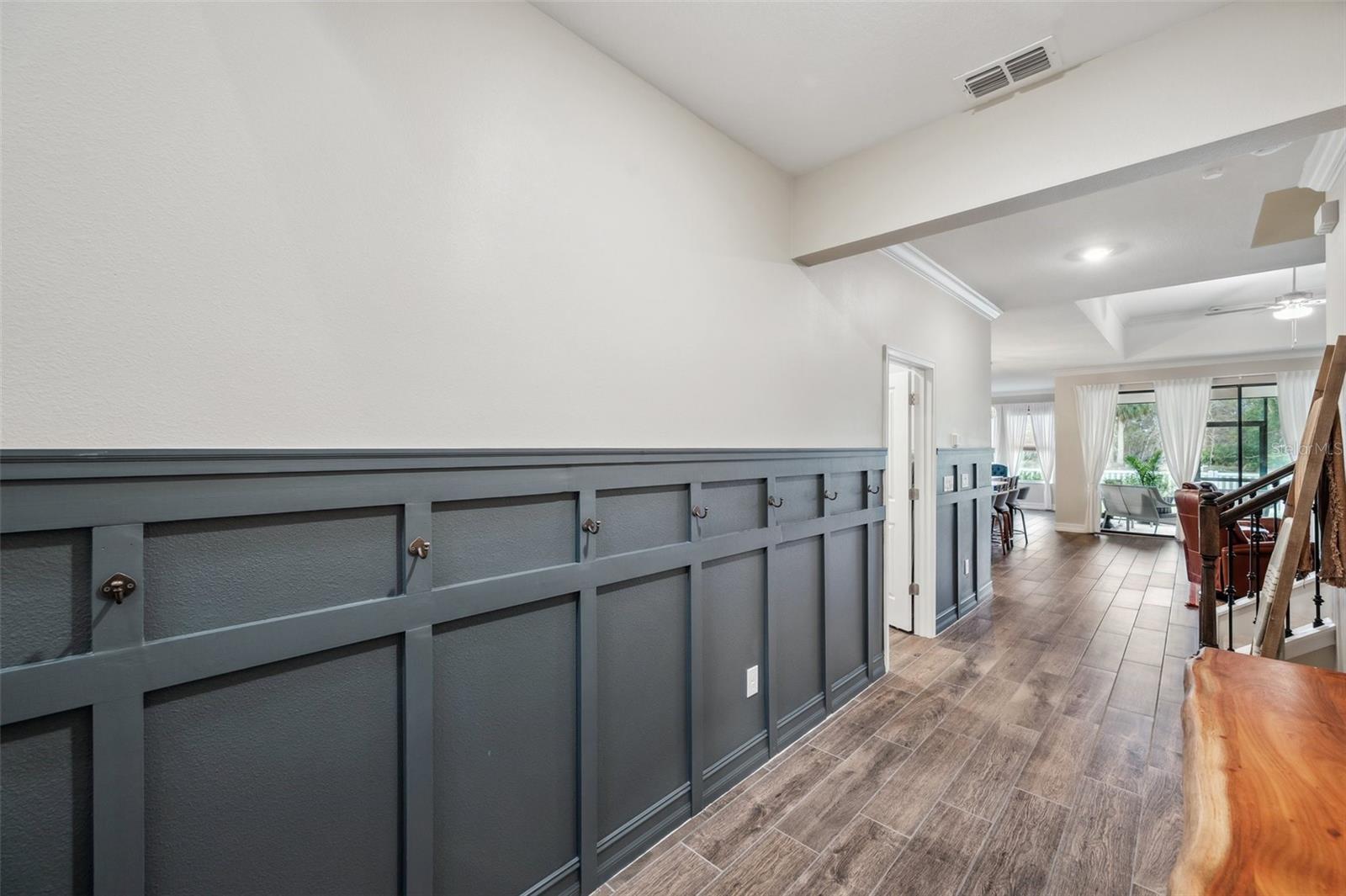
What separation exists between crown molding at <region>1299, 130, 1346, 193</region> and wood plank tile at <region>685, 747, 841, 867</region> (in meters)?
3.27

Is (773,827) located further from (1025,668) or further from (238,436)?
(1025,668)

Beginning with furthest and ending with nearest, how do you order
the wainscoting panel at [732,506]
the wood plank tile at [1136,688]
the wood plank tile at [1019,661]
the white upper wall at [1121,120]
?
the wood plank tile at [1019,661], the wood plank tile at [1136,688], the wainscoting panel at [732,506], the white upper wall at [1121,120]

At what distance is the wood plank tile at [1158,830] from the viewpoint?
5.77 feet

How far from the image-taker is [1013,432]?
40.5 ft

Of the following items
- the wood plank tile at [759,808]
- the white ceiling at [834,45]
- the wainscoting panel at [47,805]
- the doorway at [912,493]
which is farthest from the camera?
the doorway at [912,493]

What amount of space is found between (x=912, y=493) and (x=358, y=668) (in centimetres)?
363

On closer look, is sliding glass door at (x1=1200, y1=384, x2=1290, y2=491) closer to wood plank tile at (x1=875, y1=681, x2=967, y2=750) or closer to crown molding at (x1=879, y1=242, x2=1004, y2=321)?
crown molding at (x1=879, y1=242, x2=1004, y2=321)

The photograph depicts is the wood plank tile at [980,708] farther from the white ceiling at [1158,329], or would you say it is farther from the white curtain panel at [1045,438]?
the white curtain panel at [1045,438]

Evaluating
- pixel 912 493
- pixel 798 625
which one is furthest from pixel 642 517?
pixel 912 493

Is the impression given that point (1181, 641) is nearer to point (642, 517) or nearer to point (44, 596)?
point (642, 517)

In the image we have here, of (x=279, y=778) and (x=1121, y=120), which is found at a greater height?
(x=1121, y=120)

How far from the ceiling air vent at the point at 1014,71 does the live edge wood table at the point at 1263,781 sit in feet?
6.15

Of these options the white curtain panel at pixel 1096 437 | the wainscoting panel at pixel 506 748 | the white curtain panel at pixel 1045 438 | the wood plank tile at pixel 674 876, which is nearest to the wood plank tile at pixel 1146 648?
the wood plank tile at pixel 674 876

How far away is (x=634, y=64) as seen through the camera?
1873mm
